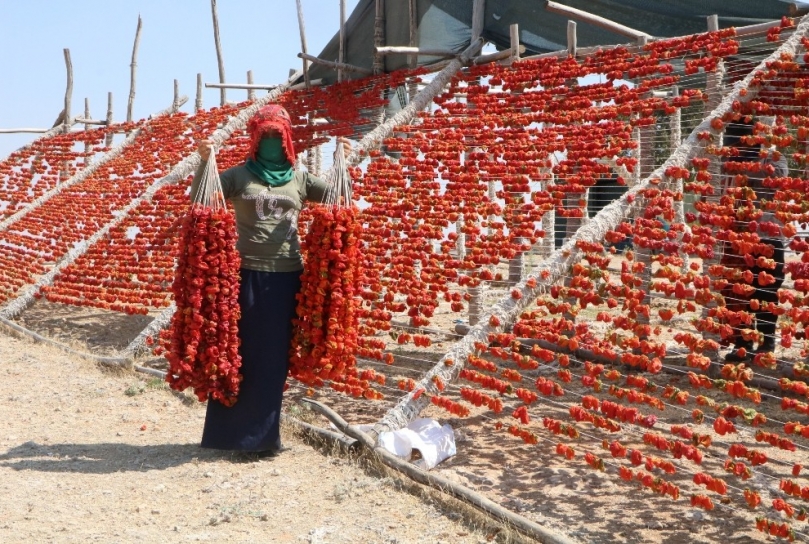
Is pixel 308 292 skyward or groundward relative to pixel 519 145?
groundward

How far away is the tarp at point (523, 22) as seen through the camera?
6.96 m

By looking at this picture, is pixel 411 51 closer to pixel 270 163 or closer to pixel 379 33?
pixel 379 33

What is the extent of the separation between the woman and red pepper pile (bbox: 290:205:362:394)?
95mm

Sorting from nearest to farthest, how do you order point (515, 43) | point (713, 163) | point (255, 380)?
point (255, 380)
point (713, 163)
point (515, 43)

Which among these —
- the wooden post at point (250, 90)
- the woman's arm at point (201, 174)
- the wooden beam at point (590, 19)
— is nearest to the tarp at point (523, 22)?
the wooden beam at point (590, 19)

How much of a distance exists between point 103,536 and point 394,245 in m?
3.28

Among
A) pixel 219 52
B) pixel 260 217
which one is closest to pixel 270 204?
pixel 260 217

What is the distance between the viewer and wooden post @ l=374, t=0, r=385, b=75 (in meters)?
9.38

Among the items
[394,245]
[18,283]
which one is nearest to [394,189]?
[394,245]

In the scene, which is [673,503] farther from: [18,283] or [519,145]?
[18,283]

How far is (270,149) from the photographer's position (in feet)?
14.7

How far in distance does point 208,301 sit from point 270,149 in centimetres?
88

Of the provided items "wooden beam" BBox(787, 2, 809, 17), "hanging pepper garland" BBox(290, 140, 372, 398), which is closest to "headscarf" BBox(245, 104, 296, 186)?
"hanging pepper garland" BBox(290, 140, 372, 398)

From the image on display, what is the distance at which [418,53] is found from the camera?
834cm
